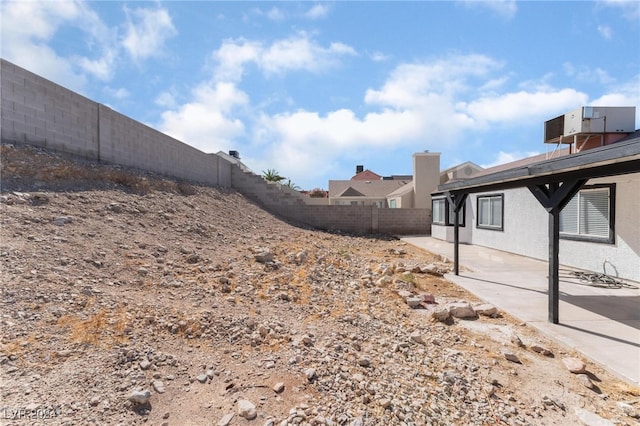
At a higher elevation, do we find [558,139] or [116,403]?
[558,139]

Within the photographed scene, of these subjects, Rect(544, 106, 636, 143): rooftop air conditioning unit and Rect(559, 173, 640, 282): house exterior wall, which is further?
Rect(544, 106, 636, 143): rooftop air conditioning unit

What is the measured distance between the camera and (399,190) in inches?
973

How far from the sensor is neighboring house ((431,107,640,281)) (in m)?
6.41

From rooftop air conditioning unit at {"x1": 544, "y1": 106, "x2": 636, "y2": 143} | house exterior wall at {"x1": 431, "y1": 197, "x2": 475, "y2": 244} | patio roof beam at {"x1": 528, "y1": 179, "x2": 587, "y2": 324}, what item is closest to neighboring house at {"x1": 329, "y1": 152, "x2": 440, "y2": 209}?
house exterior wall at {"x1": 431, "y1": 197, "x2": 475, "y2": 244}

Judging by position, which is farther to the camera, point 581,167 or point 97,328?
point 581,167

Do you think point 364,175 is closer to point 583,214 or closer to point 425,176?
point 425,176

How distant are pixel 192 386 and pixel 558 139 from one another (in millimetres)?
12734

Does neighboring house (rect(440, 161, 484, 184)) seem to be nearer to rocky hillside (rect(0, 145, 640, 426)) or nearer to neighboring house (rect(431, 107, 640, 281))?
neighboring house (rect(431, 107, 640, 281))

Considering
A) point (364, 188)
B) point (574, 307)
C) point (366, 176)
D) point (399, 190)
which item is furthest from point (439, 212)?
point (366, 176)

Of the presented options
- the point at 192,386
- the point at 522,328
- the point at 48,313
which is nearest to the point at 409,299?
the point at 522,328

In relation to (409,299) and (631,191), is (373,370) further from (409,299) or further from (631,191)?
(631,191)

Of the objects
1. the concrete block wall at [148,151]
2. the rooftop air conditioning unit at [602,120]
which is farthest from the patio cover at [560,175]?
the concrete block wall at [148,151]

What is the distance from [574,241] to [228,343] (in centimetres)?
891

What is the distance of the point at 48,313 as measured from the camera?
3.39m
